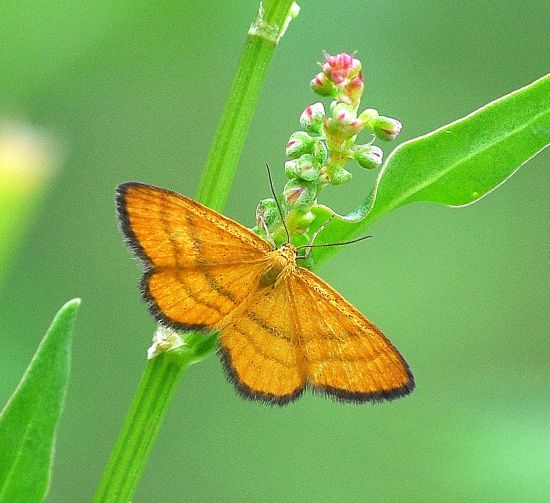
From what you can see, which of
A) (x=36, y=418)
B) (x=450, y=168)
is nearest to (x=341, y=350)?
(x=450, y=168)

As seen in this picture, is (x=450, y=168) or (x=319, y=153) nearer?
(x=319, y=153)

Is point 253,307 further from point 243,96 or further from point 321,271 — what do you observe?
point 321,271

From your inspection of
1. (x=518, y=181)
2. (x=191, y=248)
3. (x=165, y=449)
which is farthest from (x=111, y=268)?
(x=191, y=248)

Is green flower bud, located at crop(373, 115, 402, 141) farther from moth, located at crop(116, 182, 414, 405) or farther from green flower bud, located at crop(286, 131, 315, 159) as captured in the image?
moth, located at crop(116, 182, 414, 405)

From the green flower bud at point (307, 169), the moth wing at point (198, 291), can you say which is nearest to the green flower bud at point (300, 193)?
the green flower bud at point (307, 169)

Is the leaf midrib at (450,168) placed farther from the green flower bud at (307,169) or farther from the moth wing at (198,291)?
the moth wing at (198,291)

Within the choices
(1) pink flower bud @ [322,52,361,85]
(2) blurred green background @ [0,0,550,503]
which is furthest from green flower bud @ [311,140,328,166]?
(2) blurred green background @ [0,0,550,503]
